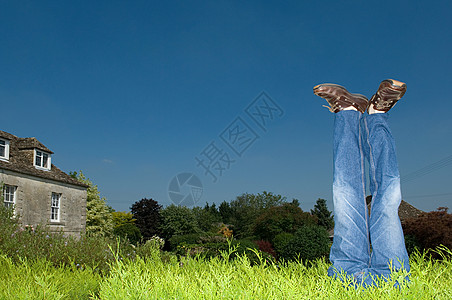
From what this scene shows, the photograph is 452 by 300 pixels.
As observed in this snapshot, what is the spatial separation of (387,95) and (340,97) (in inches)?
19.0

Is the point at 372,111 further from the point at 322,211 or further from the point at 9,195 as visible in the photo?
the point at 322,211

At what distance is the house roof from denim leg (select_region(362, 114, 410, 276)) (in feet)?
63.1

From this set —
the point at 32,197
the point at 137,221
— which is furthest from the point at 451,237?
the point at 137,221

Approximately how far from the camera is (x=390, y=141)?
3.78 metres

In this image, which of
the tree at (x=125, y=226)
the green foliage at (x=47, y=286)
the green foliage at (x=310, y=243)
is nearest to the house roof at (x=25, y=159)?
the tree at (x=125, y=226)

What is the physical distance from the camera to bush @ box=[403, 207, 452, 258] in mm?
13549

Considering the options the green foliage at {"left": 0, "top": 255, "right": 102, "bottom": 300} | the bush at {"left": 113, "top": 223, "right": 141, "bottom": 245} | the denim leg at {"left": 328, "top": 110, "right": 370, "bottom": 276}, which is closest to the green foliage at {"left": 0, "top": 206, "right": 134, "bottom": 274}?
the green foliage at {"left": 0, "top": 255, "right": 102, "bottom": 300}

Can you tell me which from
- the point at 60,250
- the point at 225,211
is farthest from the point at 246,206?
the point at 60,250

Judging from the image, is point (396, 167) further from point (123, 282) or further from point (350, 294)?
point (123, 282)

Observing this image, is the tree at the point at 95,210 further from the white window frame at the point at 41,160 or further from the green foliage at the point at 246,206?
the green foliage at the point at 246,206

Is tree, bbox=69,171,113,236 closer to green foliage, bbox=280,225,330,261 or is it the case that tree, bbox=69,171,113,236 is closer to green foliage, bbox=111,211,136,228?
green foliage, bbox=111,211,136,228

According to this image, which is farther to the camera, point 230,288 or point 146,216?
point 146,216

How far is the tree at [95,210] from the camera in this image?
2739 centimetres

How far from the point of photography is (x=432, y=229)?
13680 millimetres
